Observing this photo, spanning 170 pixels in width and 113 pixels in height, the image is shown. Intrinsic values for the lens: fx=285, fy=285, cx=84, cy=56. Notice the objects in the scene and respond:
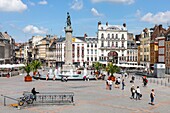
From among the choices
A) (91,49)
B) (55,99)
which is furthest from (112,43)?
(55,99)

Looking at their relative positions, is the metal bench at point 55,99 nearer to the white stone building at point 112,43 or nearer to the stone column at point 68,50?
the stone column at point 68,50

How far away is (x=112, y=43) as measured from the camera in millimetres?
108125

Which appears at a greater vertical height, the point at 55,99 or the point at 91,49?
the point at 91,49

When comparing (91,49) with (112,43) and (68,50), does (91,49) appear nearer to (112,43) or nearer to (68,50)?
(112,43)

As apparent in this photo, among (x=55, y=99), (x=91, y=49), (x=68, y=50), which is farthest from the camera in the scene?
(x=91, y=49)

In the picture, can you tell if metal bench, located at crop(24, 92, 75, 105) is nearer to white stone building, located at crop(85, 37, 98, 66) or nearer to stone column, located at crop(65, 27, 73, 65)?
stone column, located at crop(65, 27, 73, 65)

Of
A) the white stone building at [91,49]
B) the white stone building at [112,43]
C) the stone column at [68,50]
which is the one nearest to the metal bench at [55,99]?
the stone column at [68,50]

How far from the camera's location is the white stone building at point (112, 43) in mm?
107188

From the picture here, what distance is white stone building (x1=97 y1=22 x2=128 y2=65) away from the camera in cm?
10719

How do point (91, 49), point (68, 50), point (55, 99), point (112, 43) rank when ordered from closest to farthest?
point (55, 99) < point (68, 50) < point (112, 43) < point (91, 49)

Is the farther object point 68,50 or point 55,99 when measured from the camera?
point 68,50

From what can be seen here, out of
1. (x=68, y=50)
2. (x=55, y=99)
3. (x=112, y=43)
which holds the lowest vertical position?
(x=55, y=99)

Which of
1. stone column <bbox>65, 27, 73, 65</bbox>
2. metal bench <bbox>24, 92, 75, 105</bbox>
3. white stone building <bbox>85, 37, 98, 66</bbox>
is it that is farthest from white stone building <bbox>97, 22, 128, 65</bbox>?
metal bench <bbox>24, 92, 75, 105</bbox>

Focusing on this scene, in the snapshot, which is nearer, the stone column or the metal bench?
the metal bench
